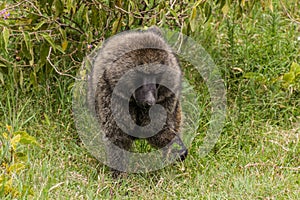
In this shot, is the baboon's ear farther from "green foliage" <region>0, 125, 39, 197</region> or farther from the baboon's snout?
"green foliage" <region>0, 125, 39, 197</region>

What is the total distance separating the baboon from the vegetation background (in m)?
0.21

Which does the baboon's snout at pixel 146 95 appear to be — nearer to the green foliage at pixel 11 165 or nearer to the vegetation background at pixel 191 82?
the vegetation background at pixel 191 82

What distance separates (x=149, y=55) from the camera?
4.34 m

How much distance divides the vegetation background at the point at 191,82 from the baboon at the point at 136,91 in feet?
0.69

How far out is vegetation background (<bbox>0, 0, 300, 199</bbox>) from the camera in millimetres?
4230

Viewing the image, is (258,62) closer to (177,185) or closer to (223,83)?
(223,83)

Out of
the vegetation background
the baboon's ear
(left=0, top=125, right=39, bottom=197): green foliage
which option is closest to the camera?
(left=0, top=125, right=39, bottom=197): green foliage

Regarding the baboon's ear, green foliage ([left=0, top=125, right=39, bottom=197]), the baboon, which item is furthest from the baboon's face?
green foliage ([left=0, top=125, right=39, bottom=197])

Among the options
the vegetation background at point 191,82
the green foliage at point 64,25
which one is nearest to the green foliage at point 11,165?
the vegetation background at point 191,82

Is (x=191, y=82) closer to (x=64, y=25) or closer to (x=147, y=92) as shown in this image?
(x=64, y=25)

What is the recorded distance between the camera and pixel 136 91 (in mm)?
4332

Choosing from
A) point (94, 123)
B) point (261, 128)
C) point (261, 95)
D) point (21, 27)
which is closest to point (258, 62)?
point (261, 95)

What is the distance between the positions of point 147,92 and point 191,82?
1598 millimetres

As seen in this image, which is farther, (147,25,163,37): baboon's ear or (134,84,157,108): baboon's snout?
(147,25,163,37): baboon's ear
